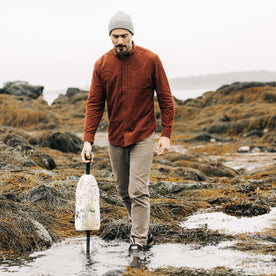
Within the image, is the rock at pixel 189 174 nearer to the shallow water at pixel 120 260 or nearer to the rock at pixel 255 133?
the shallow water at pixel 120 260

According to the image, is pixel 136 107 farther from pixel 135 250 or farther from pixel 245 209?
pixel 245 209

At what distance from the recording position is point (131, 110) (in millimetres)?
4676

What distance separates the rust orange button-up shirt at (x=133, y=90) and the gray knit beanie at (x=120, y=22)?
0.25 m

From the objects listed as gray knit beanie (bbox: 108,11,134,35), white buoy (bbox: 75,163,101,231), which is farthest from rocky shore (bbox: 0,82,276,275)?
gray knit beanie (bbox: 108,11,134,35)

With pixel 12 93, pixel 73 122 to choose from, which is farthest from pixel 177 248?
pixel 12 93

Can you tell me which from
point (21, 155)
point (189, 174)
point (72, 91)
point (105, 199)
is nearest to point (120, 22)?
point (105, 199)

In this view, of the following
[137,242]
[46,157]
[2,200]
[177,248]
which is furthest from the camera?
[46,157]

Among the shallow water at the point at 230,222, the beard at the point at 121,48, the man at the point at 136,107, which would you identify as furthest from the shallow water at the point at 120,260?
the beard at the point at 121,48

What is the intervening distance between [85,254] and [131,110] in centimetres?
163

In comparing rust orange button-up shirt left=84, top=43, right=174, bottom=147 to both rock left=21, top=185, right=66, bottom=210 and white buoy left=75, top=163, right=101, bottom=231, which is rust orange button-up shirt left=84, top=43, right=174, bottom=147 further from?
rock left=21, top=185, right=66, bottom=210

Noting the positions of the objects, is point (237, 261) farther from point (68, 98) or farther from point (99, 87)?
point (68, 98)

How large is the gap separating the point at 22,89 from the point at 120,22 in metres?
60.3

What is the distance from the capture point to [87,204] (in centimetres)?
459

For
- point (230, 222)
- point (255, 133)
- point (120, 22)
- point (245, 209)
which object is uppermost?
point (255, 133)
